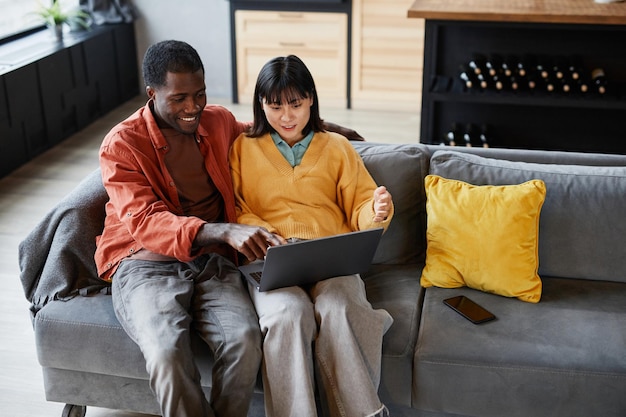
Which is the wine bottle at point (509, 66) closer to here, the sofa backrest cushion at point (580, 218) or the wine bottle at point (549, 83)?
the wine bottle at point (549, 83)

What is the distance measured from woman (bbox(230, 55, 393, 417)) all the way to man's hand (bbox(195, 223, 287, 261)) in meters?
0.05

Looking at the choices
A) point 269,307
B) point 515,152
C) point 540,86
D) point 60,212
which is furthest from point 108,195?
point 540,86

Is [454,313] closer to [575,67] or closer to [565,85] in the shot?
[565,85]

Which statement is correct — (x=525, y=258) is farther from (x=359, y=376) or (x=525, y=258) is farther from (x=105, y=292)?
(x=105, y=292)

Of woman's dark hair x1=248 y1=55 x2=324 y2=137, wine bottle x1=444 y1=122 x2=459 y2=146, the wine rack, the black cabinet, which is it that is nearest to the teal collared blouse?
woman's dark hair x1=248 y1=55 x2=324 y2=137

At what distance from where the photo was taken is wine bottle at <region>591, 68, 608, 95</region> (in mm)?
4012

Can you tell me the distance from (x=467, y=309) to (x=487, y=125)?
2.22 meters

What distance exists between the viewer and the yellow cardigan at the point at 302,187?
2.42 meters

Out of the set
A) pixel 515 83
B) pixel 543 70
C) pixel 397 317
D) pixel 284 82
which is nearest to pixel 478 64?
pixel 515 83

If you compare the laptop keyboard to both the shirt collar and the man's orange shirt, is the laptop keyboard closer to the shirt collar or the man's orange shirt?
the man's orange shirt

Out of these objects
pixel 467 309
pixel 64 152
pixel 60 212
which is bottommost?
pixel 64 152

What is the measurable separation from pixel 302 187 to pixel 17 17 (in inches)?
153

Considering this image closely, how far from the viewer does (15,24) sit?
5.49m

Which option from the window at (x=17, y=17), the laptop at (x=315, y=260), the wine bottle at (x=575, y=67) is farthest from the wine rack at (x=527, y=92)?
the window at (x=17, y=17)
